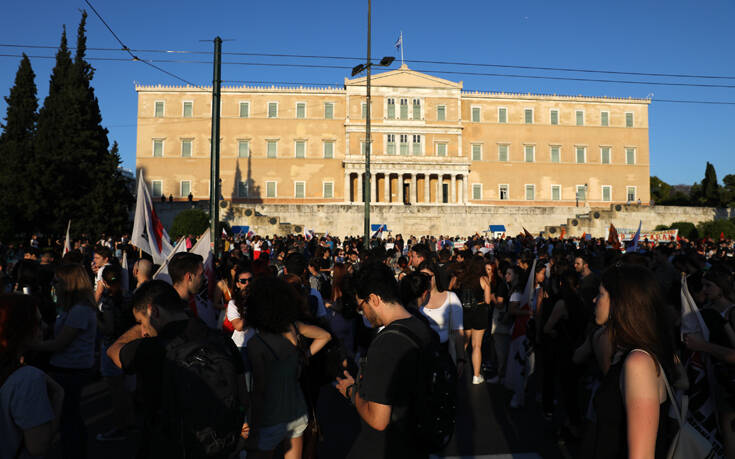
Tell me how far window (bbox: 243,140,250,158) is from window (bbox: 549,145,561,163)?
27.8m

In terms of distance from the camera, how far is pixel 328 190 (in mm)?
47469

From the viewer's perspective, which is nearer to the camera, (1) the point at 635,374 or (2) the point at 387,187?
(1) the point at 635,374

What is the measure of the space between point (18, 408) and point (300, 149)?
152 feet

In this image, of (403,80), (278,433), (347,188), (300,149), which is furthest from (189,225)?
(278,433)

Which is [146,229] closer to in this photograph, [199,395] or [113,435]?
[113,435]

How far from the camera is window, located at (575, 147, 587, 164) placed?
5066 cm

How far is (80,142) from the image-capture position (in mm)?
29016

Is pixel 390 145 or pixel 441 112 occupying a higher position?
pixel 441 112

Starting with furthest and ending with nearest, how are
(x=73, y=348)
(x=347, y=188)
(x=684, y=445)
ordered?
1. (x=347, y=188)
2. (x=73, y=348)
3. (x=684, y=445)

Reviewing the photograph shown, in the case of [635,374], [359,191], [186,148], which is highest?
[186,148]

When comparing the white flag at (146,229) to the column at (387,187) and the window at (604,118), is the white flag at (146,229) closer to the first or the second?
the column at (387,187)

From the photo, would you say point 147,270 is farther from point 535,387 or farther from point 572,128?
point 572,128

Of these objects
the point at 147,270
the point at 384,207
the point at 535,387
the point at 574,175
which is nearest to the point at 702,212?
the point at 574,175

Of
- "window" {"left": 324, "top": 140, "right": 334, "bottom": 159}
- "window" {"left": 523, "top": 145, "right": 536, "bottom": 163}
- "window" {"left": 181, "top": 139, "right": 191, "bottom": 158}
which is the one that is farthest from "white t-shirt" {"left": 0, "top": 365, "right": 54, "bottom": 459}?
"window" {"left": 523, "top": 145, "right": 536, "bottom": 163}
